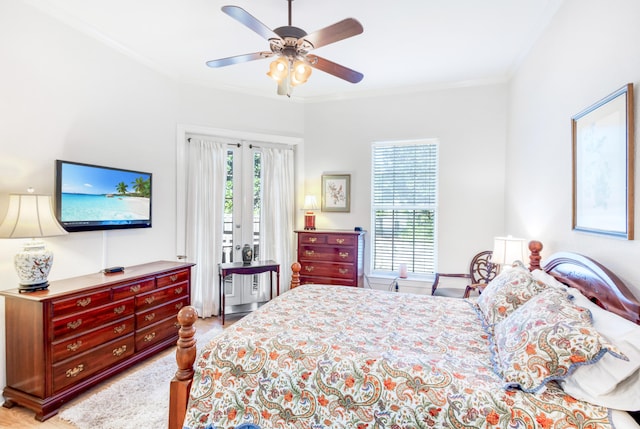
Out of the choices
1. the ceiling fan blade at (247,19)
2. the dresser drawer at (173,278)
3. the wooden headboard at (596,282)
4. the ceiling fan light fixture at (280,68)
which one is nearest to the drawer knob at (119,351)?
the dresser drawer at (173,278)

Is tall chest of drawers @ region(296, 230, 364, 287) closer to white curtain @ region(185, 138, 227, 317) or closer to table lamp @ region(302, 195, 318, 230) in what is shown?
table lamp @ region(302, 195, 318, 230)

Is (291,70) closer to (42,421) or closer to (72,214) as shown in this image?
(72,214)

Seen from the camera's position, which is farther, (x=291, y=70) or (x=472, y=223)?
(x=472, y=223)

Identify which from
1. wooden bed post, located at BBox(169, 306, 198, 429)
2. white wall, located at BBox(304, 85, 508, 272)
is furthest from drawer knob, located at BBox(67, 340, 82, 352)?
white wall, located at BBox(304, 85, 508, 272)

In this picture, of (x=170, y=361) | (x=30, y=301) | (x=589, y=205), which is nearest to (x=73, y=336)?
(x=30, y=301)

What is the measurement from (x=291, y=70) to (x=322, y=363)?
196 centimetres

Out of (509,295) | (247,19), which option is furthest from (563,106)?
(247,19)

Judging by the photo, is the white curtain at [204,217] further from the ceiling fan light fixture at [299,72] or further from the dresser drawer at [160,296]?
the ceiling fan light fixture at [299,72]

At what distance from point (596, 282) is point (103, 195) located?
3.74 m

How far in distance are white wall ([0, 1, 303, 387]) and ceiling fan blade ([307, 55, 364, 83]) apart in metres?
2.15

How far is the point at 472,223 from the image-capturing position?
3.88m

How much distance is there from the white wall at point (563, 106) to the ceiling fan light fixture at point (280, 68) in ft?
6.23

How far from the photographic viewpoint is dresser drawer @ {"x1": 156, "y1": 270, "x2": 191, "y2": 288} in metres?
2.96

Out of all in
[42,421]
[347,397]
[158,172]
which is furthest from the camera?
[158,172]
